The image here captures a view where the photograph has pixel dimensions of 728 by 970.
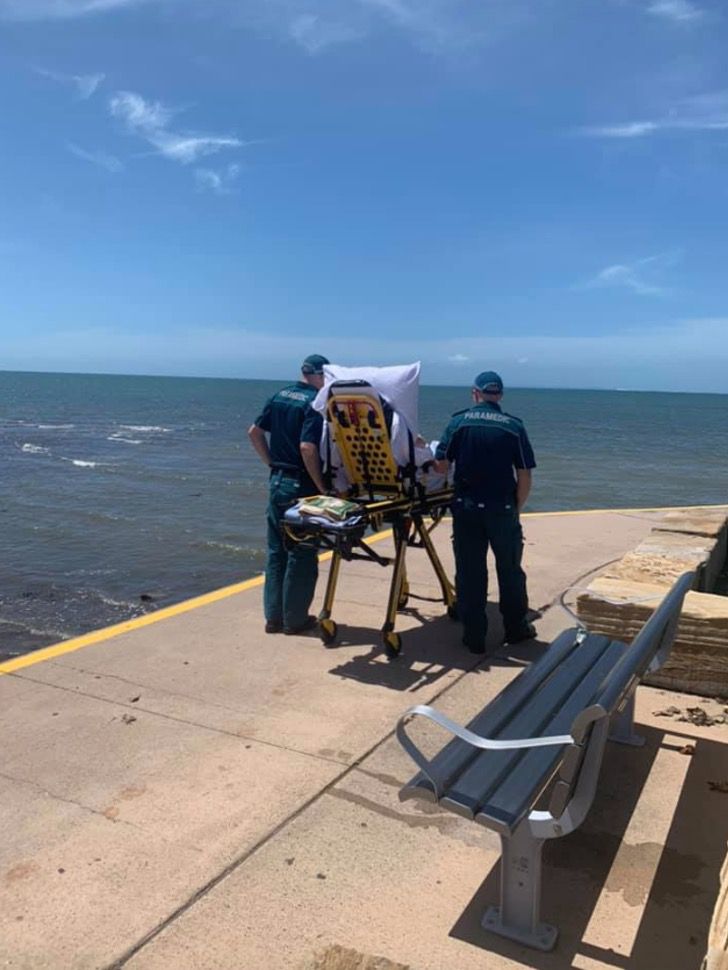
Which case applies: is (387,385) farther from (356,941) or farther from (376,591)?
(356,941)

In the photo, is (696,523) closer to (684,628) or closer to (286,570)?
(684,628)

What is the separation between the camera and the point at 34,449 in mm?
33188

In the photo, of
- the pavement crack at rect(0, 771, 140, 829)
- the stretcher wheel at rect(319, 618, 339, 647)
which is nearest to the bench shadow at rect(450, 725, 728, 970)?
the pavement crack at rect(0, 771, 140, 829)

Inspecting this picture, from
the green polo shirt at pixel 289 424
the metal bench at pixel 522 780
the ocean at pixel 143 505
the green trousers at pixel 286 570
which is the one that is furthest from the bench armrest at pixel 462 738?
the ocean at pixel 143 505

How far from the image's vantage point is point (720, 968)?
5.22ft

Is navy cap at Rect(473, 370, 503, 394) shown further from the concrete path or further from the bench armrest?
the bench armrest

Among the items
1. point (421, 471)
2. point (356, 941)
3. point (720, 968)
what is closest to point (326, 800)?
point (356, 941)

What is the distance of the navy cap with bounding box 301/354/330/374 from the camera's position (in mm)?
5773

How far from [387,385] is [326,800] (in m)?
2.61

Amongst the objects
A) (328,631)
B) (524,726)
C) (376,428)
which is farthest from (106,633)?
(524,726)

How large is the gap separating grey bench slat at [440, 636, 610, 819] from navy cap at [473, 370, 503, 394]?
1.90m

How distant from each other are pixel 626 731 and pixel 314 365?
316 cm

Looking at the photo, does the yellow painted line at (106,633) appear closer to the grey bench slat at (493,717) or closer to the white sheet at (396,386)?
the white sheet at (396,386)

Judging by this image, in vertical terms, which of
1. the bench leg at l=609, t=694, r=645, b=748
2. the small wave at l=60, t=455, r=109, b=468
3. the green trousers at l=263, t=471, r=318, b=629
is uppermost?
the green trousers at l=263, t=471, r=318, b=629
